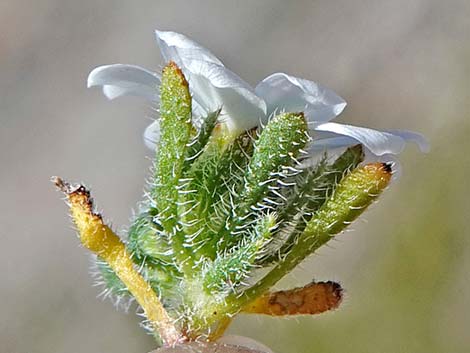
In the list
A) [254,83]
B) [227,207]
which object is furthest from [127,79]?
[254,83]

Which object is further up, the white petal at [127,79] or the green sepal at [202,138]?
the white petal at [127,79]

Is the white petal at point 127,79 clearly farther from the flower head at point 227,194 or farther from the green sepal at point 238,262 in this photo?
the green sepal at point 238,262

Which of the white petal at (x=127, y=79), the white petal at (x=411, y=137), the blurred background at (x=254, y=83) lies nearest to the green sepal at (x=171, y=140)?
the white petal at (x=127, y=79)

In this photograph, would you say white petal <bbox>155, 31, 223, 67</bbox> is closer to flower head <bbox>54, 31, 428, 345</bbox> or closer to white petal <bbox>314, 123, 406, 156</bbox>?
flower head <bbox>54, 31, 428, 345</bbox>

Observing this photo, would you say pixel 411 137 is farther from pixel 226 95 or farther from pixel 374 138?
pixel 226 95

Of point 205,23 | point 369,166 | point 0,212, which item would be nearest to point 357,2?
point 205,23

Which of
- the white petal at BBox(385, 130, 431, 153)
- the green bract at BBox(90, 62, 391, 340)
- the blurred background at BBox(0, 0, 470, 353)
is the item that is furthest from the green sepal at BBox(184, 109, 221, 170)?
the blurred background at BBox(0, 0, 470, 353)

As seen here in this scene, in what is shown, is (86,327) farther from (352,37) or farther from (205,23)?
(352,37)
